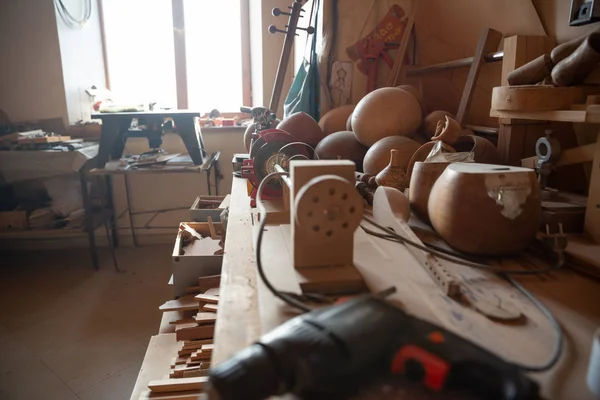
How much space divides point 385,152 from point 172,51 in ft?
8.38

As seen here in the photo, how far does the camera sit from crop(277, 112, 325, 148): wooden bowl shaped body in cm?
166

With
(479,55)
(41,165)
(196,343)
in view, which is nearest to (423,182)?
(479,55)

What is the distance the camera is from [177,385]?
1.09m

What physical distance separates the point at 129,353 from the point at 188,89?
7.08ft

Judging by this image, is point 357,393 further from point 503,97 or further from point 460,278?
point 503,97

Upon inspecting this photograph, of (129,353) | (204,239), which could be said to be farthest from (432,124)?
(129,353)

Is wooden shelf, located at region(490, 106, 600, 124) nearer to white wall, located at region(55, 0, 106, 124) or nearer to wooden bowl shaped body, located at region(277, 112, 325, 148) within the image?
wooden bowl shaped body, located at region(277, 112, 325, 148)

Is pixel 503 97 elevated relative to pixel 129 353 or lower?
elevated

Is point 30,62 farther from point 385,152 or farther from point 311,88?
point 385,152

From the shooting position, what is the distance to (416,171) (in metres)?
1.01

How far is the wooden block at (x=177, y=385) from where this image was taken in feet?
3.58

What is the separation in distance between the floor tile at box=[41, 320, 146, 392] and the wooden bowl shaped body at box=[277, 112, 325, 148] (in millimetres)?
1213

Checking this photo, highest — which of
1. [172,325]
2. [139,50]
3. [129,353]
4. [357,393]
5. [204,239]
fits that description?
[139,50]

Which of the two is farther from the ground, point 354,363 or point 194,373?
point 354,363
